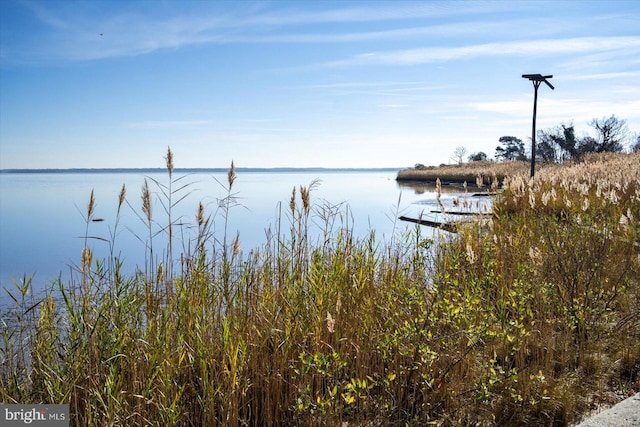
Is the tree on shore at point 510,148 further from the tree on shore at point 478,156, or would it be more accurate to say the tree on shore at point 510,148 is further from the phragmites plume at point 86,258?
the phragmites plume at point 86,258

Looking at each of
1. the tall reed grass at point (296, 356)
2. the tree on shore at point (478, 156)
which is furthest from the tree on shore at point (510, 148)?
the tall reed grass at point (296, 356)

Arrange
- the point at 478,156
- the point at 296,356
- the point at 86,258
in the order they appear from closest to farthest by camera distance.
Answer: the point at 86,258, the point at 296,356, the point at 478,156

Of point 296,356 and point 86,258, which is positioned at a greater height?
point 86,258

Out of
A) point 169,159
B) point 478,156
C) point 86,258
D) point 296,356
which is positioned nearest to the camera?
point 86,258

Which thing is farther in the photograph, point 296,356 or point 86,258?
point 296,356

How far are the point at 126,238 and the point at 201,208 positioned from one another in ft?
30.1

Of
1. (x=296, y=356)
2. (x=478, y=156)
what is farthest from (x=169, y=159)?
(x=478, y=156)

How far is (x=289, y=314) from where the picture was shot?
118 inches

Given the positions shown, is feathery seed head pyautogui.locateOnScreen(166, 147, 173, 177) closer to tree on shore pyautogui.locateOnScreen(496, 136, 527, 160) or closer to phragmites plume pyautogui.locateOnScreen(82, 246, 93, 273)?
phragmites plume pyautogui.locateOnScreen(82, 246, 93, 273)

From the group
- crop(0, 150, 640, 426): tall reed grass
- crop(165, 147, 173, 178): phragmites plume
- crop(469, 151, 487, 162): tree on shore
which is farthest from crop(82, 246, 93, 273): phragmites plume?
crop(469, 151, 487, 162): tree on shore

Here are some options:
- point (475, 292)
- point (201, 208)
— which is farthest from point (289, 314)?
point (475, 292)

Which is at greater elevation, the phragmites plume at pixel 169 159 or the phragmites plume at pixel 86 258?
the phragmites plume at pixel 169 159

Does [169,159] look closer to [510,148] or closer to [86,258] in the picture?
[86,258]

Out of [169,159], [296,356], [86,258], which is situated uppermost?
[169,159]
